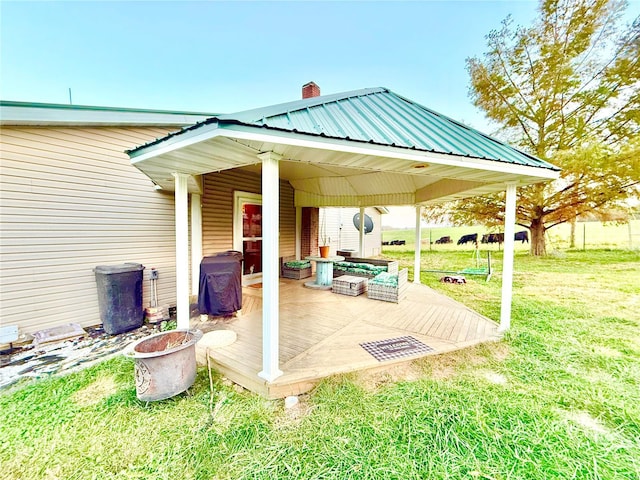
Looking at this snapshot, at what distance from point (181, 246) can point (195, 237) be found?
1.98 meters

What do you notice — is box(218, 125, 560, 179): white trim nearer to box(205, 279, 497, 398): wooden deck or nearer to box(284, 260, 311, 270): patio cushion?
box(205, 279, 497, 398): wooden deck

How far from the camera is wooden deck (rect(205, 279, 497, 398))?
2.92 metres

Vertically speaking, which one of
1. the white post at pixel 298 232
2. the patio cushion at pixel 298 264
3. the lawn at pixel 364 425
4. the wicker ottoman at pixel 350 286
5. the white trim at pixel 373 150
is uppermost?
the white trim at pixel 373 150

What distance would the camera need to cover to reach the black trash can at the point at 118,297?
429 centimetres

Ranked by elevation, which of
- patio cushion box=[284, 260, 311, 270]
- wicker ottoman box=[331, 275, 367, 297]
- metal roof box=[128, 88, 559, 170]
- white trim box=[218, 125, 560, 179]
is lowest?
wicker ottoman box=[331, 275, 367, 297]

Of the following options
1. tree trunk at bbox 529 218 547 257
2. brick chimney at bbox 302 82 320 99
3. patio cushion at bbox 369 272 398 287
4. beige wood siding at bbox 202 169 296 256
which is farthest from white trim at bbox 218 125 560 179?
tree trunk at bbox 529 218 547 257

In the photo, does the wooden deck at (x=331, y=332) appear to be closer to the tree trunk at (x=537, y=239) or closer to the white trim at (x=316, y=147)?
the white trim at (x=316, y=147)

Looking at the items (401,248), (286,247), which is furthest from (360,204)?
(401,248)

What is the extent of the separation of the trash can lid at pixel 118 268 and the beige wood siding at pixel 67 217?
291 mm

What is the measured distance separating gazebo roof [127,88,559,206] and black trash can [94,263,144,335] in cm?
173

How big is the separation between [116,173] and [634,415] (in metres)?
7.73

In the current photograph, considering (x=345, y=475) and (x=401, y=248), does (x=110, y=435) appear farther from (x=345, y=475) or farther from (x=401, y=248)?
(x=401, y=248)

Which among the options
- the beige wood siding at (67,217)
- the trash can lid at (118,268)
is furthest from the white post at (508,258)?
the beige wood siding at (67,217)

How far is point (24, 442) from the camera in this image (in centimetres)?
218
